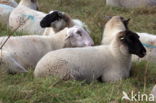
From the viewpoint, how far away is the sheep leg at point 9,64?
758 cm

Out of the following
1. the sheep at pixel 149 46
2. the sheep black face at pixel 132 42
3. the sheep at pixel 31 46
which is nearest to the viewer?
the sheep at pixel 31 46

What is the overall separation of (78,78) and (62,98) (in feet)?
5.17

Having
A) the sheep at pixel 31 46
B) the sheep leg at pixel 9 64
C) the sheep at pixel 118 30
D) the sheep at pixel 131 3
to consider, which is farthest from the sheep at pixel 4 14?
the sheep at pixel 131 3

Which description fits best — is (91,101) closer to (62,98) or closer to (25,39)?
(62,98)

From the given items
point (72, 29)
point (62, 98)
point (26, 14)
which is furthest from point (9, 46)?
point (26, 14)

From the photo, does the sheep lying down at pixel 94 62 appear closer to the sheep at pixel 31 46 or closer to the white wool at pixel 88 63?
the white wool at pixel 88 63

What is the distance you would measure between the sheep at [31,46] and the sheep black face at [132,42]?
1.09 metres

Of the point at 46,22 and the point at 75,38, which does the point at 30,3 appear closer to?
the point at 46,22

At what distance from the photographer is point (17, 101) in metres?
5.73

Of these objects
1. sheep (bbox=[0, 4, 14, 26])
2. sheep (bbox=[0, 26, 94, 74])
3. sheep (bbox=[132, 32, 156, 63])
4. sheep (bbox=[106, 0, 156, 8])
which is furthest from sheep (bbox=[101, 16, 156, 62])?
sheep (bbox=[106, 0, 156, 8])

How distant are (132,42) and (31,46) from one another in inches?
70.7

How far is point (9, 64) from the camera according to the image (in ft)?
25.1

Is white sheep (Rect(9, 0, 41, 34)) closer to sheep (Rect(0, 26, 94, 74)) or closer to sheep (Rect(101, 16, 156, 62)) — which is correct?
sheep (Rect(101, 16, 156, 62))

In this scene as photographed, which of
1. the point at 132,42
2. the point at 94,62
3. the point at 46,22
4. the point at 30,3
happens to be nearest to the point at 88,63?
the point at 94,62
